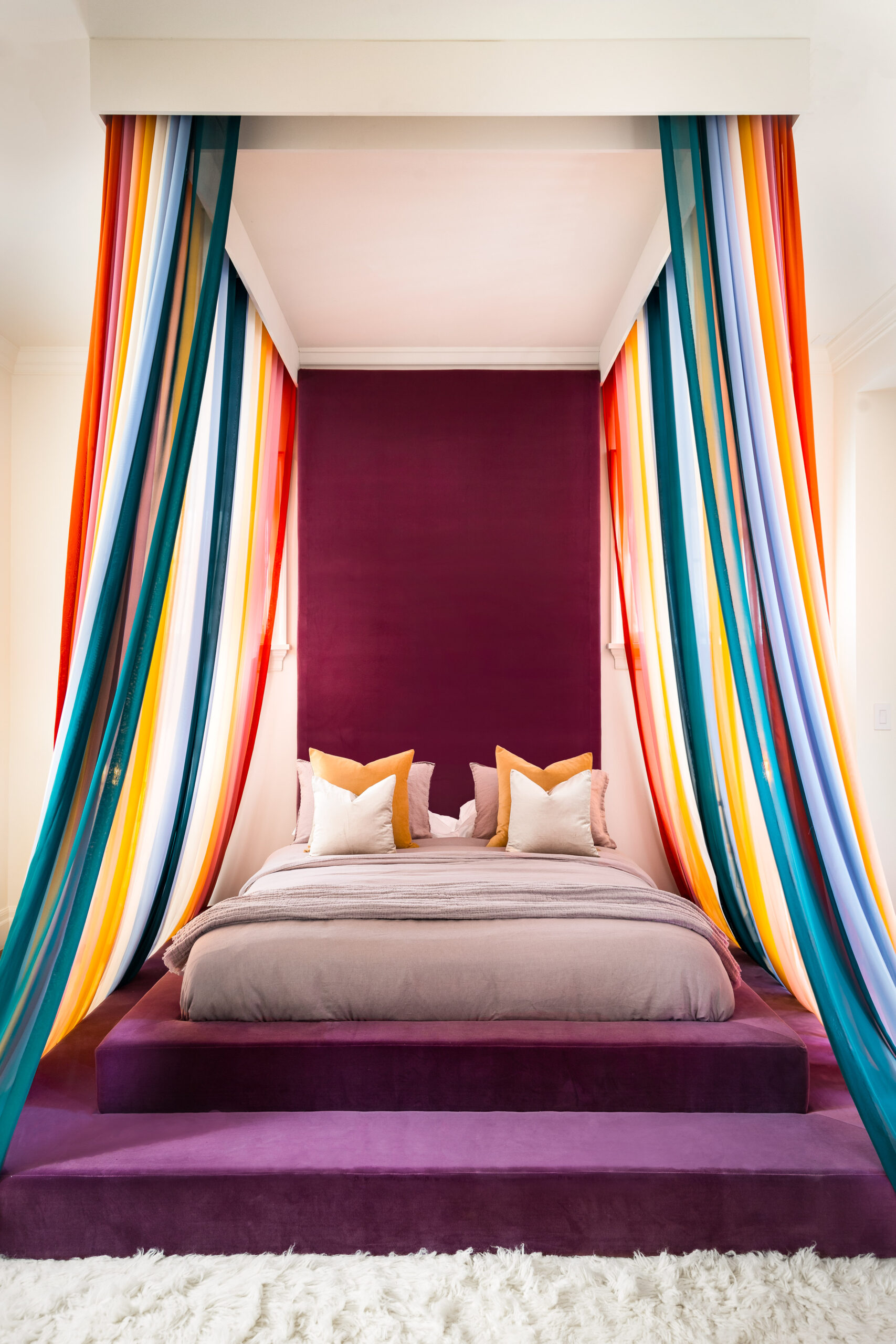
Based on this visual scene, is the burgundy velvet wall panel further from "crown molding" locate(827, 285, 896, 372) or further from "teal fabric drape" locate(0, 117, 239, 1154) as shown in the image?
"teal fabric drape" locate(0, 117, 239, 1154)

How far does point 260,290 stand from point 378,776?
7.52 feet

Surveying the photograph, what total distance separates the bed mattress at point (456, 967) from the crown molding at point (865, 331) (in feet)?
9.38

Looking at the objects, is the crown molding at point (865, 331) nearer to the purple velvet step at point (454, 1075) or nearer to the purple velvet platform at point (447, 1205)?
the purple velvet step at point (454, 1075)

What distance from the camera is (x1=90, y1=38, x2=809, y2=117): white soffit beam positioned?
7.38 feet

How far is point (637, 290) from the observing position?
373cm

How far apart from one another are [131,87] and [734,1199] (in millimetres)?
3228

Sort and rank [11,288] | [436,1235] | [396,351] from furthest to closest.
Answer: [396,351] → [11,288] → [436,1235]

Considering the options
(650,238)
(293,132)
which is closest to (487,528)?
(650,238)

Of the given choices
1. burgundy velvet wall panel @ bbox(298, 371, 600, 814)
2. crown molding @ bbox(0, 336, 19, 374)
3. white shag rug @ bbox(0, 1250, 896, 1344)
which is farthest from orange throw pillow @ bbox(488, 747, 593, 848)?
crown molding @ bbox(0, 336, 19, 374)

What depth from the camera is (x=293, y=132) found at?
2.51 meters

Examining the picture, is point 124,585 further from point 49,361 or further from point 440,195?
point 49,361

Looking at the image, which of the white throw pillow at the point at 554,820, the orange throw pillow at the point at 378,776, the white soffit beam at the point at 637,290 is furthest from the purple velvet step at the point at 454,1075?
the white soffit beam at the point at 637,290

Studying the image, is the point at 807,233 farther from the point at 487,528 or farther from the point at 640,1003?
the point at 640,1003

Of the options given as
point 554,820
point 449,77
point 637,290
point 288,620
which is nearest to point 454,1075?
point 554,820
